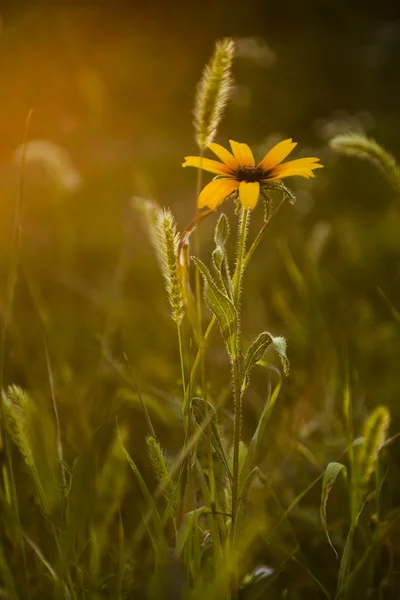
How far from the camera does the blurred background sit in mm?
1312

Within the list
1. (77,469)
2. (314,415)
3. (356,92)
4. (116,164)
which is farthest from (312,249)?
(356,92)

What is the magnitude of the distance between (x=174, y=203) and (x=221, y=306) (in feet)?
8.05

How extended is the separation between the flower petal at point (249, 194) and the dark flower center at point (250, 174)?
31 millimetres

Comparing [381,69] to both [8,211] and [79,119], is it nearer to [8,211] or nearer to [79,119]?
[79,119]

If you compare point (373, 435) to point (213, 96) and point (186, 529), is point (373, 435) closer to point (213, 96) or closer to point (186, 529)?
point (186, 529)

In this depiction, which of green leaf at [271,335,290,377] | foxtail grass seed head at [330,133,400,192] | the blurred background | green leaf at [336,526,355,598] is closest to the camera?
green leaf at [271,335,290,377]

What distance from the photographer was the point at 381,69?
501 centimetres

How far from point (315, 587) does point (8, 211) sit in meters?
2.03

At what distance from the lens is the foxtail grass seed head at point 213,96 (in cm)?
71

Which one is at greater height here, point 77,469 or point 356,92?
point 356,92

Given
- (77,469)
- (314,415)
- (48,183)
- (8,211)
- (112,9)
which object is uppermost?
(112,9)

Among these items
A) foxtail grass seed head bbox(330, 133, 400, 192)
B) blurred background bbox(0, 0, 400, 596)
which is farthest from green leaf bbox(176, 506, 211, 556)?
foxtail grass seed head bbox(330, 133, 400, 192)

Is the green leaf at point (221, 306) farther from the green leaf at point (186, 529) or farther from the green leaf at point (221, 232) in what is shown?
the green leaf at point (186, 529)

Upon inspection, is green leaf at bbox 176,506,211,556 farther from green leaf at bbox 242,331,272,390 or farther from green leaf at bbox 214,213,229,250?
green leaf at bbox 214,213,229,250
